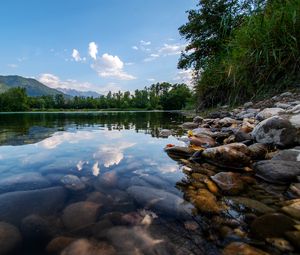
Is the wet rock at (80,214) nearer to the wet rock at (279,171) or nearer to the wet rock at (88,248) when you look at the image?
the wet rock at (88,248)

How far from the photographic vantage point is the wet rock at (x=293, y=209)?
147cm

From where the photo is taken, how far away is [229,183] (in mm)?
2121

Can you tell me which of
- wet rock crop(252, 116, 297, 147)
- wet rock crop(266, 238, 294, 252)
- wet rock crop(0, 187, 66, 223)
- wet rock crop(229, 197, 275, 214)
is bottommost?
wet rock crop(0, 187, 66, 223)

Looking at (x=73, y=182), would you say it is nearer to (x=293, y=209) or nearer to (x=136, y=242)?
(x=136, y=242)

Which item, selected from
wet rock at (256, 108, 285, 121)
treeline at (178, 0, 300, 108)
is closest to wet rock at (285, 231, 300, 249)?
wet rock at (256, 108, 285, 121)

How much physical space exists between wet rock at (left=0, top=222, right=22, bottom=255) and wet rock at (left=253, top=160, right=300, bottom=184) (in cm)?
217

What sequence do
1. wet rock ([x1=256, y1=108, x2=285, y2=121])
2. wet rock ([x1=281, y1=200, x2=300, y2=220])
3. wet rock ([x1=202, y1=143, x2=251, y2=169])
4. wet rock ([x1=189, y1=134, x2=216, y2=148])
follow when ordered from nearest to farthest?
wet rock ([x1=281, y1=200, x2=300, y2=220]) → wet rock ([x1=202, y1=143, x2=251, y2=169]) → wet rock ([x1=189, y1=134, x2=216, y2=148]) → wet rock ([x1=256, y1=108, x2=285, y2=121])

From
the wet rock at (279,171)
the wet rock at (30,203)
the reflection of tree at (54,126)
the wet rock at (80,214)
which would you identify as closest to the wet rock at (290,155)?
the wet rock at (279,171)

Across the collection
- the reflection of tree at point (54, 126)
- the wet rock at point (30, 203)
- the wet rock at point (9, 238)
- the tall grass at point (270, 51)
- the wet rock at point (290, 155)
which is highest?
the tall grass at point (270, 51)

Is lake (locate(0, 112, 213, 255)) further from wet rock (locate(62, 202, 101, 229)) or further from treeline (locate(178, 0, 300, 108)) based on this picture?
treeline (locate(178, 0, 300, 108))

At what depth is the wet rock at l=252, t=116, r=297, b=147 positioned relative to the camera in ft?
9.11

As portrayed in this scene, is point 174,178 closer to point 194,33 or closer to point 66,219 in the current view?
point 66,219

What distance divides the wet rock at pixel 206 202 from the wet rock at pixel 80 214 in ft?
2.58

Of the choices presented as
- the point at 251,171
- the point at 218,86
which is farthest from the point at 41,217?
the point at 218,86
